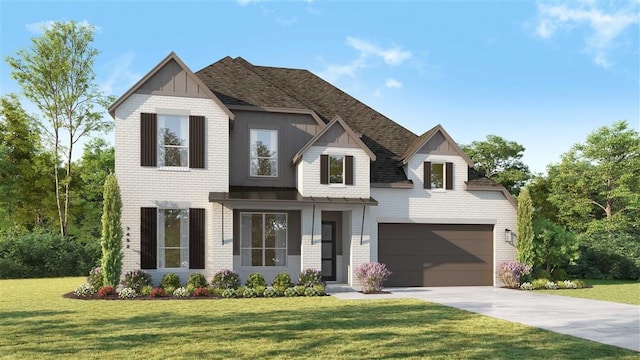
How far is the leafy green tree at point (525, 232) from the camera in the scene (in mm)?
20922

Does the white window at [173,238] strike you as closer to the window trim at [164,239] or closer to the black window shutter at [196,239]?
the window trim at [164,239]

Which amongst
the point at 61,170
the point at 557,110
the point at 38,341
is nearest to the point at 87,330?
the point at 38,341

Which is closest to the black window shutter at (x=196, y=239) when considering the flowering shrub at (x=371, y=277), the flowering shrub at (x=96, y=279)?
the flowering shrub at (x=96, y=279)

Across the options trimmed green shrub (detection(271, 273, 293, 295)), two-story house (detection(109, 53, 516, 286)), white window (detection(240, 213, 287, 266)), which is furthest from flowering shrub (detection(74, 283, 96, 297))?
trimmed green shrub (detection(271, 273, 293, 295))

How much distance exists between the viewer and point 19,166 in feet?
120

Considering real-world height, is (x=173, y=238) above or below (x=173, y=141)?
below

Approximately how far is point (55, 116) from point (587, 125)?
33.3 meters

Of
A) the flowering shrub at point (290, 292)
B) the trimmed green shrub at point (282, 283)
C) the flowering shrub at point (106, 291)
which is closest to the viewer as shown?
the flowering shrub at point (106, 291)

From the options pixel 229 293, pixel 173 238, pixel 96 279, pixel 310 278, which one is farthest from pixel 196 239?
pixel 310 278

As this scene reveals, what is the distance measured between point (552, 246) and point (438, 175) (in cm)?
525

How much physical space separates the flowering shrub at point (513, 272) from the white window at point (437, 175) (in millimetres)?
3987

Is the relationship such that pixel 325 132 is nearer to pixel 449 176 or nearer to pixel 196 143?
pixel 196 143

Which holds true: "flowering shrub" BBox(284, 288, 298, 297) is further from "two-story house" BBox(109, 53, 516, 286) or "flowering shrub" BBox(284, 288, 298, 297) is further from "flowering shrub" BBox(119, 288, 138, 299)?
"flowering shrub" BBox(119, 288, 138, 299)

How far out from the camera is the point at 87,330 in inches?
416
